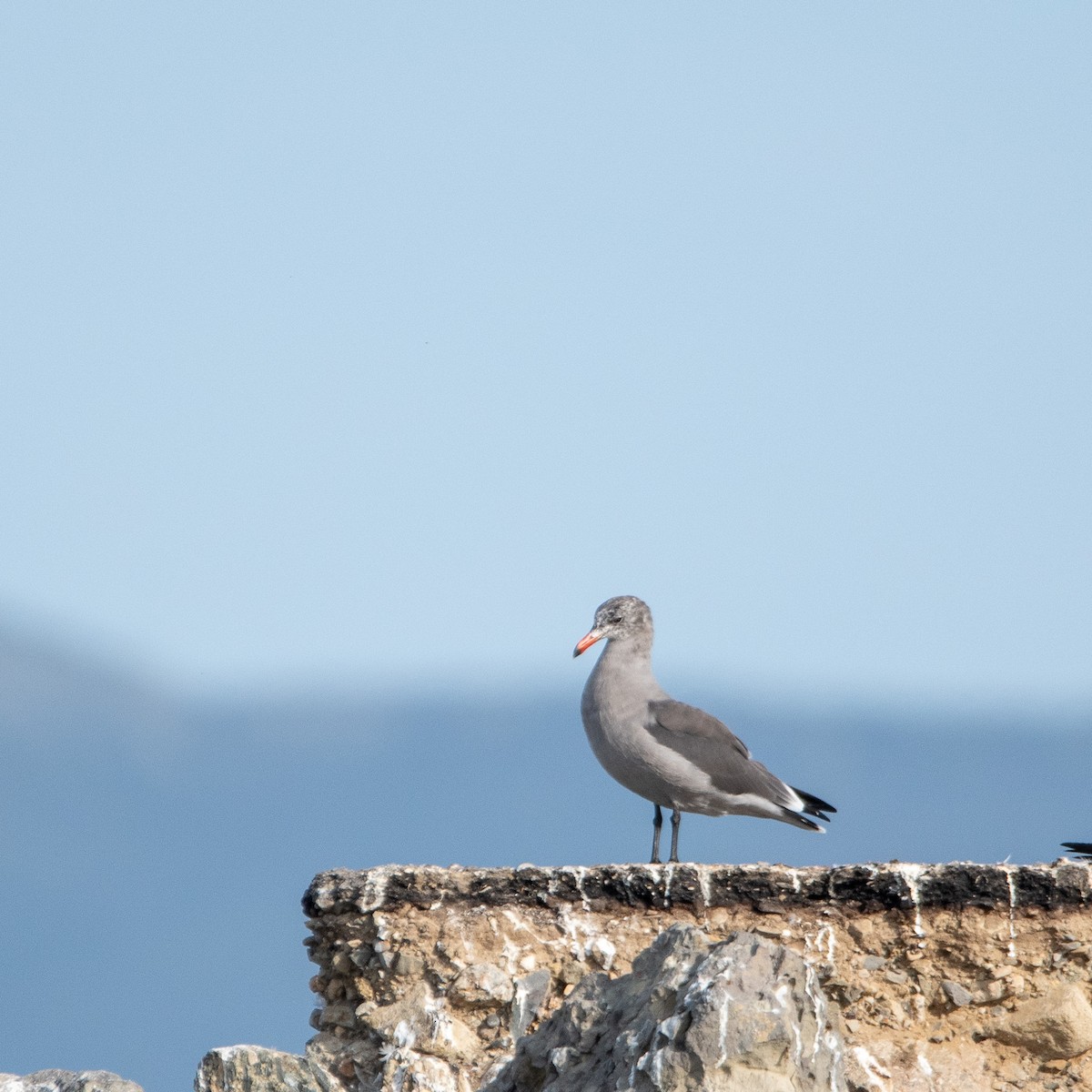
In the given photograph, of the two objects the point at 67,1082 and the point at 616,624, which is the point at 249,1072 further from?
the point at 616,624

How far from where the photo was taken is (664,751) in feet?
31.1

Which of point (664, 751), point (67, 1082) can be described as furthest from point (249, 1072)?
point (664, 751)

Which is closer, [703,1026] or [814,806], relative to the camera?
[703,1026]

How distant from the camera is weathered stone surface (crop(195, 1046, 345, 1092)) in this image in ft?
21.4

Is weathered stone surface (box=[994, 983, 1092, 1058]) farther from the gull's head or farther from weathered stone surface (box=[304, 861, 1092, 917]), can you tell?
the gull's head

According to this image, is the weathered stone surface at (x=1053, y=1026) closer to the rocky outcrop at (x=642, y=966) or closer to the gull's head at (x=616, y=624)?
the rocky outcrop at (x=642, y=966)

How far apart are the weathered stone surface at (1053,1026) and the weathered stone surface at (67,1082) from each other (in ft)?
11.3

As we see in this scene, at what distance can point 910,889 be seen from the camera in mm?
7219

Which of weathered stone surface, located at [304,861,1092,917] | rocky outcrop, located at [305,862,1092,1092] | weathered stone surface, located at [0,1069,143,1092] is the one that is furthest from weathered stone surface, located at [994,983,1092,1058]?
weathered stone surface, located at [0,1069,143,1092]

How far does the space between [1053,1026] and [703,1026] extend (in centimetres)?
230

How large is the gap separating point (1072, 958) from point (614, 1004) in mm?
2244

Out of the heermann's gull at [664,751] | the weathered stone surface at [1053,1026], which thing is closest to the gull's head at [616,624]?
the heermann's gull at [664,751]

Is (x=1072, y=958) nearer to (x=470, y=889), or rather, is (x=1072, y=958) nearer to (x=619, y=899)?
(x=619, y=899)

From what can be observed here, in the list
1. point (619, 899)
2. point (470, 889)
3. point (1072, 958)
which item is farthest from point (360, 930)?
point (1072, 958)
